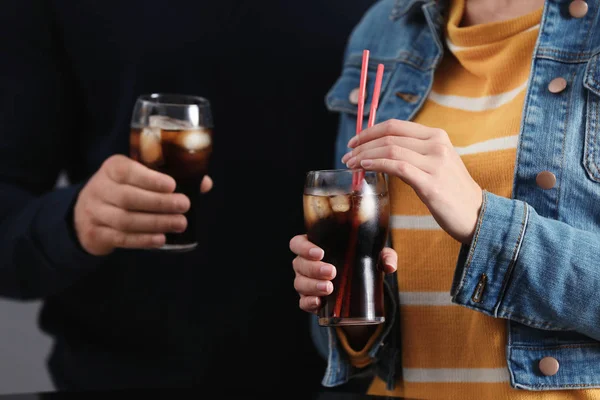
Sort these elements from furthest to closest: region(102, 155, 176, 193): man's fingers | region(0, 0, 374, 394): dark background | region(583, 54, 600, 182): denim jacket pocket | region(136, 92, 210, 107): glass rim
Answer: region(0, 0, 374, 394): dark background → region(136, 92, 210, 107): glass rim → region(102, 155, 176, 193): man's fingers → region(583, 54, 600, 182): denim jacket pocket

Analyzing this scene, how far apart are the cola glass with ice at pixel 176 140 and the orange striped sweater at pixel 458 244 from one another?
0.42 m

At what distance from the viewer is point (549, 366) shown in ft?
4.57

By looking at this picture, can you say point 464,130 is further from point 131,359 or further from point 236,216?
point 131,359

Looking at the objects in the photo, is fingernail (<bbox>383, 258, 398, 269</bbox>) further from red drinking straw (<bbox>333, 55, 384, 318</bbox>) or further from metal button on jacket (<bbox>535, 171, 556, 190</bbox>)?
metal button on jacket (<bbox>535, 171, 556, 190</bbox>)

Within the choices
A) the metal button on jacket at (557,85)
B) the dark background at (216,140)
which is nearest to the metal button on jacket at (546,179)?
the metal button on jacket at (557,85)

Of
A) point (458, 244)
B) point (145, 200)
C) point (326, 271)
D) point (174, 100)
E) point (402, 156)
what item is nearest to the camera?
point (402, 156)

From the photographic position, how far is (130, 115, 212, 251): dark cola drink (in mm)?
1664

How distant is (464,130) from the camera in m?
1.51

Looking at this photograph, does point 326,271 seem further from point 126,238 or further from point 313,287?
point 126,238

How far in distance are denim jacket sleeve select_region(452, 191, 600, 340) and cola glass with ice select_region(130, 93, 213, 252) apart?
0.63 metres

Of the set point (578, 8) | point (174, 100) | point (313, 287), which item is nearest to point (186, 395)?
point (313, 287)

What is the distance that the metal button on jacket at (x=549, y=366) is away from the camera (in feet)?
4.56

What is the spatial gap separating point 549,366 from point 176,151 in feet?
2.74

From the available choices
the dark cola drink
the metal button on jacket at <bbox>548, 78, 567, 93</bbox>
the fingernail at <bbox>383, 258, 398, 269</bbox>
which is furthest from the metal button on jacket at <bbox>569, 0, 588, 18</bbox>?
the dark cola drink
